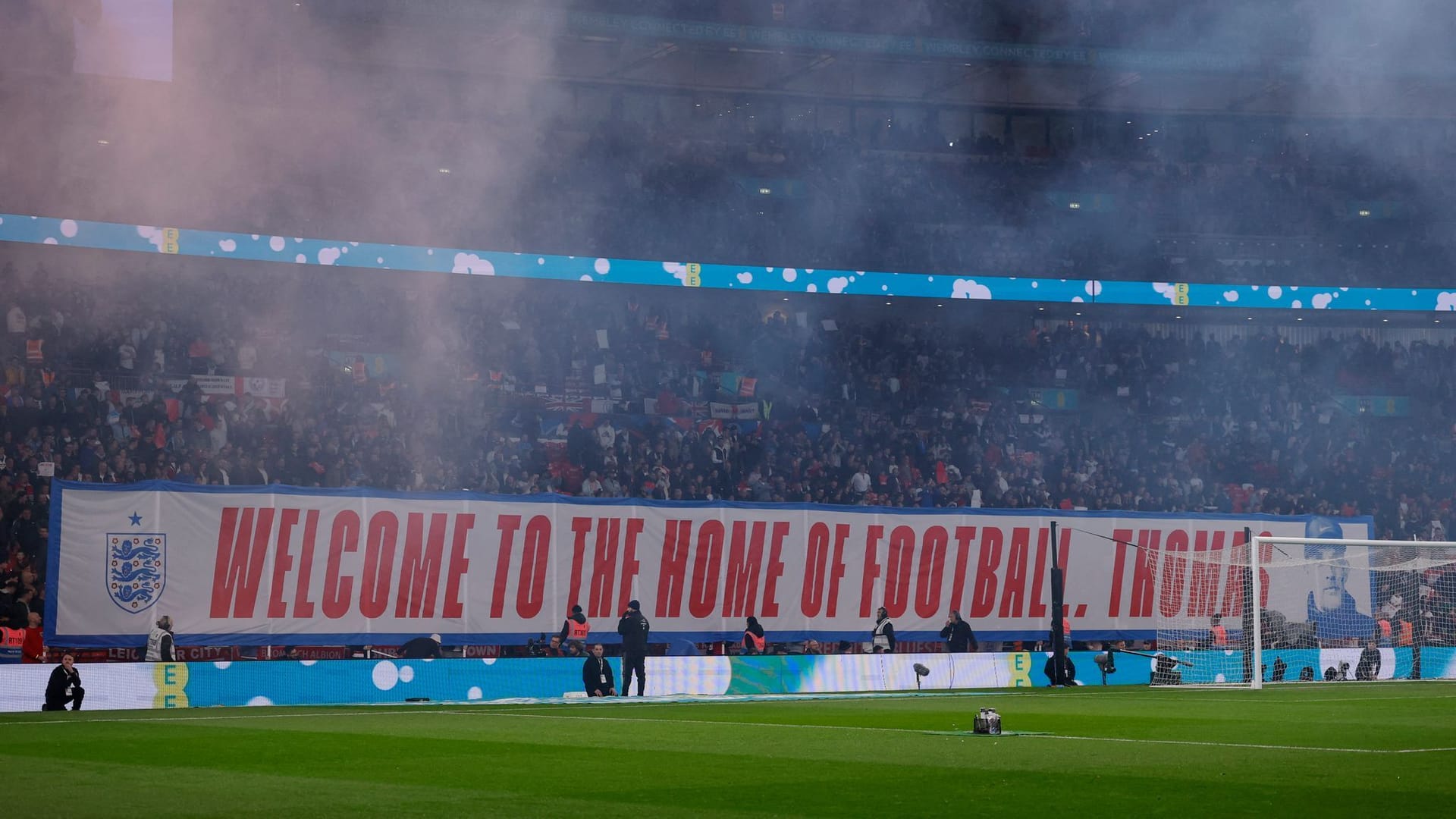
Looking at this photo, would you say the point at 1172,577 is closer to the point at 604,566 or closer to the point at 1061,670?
the point at 1061,670

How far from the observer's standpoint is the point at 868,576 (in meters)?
19.8

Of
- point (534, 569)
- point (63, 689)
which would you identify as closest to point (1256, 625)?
point (534, 569)

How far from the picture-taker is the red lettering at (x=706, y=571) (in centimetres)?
1903

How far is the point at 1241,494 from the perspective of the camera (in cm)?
2612

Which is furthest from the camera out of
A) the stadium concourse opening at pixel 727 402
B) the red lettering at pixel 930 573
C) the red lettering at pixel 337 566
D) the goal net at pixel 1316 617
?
the red lettering at pixel 930 573

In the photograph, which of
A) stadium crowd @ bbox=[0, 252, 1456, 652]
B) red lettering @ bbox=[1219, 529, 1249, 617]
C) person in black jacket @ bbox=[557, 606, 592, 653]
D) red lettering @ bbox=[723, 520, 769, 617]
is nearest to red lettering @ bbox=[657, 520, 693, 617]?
red lettering @ bbox=[723, 520, 769, 617]

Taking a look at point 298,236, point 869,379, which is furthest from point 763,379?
point 298,236

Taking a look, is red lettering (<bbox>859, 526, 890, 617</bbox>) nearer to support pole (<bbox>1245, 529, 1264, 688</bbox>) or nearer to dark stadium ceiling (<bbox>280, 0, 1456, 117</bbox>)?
support pole (<bbox>1245, 529, 1264, 688</bbox>)

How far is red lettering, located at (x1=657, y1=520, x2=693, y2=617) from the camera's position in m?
18.9

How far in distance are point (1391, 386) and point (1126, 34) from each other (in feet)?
28.4

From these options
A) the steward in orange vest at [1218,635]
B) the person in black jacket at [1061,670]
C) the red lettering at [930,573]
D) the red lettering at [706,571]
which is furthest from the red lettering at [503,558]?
the steward in orange vest at [1218,635]

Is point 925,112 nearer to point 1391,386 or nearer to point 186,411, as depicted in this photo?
point 1391,386

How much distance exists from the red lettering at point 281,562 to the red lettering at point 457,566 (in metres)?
1.75

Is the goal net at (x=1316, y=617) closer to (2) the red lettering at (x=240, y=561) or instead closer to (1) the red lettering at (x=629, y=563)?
(1) the red lettering at (x=629, y=563)
